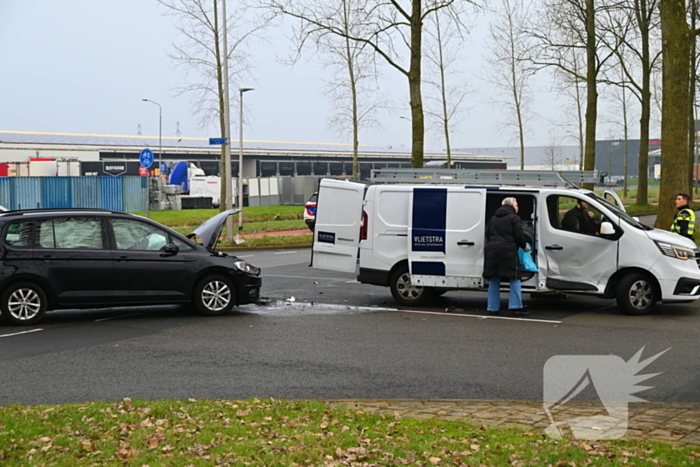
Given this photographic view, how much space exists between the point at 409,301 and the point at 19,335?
5.94 m

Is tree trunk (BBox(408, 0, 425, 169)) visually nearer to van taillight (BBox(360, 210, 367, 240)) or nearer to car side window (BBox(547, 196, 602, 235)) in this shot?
van taillight (BBox(360, 210, 367, 240))

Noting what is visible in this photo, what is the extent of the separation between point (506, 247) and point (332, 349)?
11.3 feet

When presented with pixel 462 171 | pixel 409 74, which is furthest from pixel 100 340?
pixel 409 74

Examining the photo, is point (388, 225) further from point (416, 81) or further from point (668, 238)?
point (416, 81)

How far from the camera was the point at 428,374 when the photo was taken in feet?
27.8

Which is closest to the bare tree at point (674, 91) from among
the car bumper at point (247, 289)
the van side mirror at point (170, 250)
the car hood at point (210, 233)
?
the car bumper at point (247, 289)

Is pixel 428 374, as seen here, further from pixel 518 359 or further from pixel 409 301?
pixel 409 301

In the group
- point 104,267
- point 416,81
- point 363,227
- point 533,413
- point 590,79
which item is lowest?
A: point 533,413

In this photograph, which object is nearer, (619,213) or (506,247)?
(506,247)

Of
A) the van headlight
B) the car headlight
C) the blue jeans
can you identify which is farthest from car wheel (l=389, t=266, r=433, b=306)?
the van headlight

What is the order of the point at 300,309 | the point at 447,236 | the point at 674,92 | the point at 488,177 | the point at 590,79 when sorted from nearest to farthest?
1. the point at 447,236
2. the point at 300,309
3. the point at 488,177
4. the point at 674,92
5. the point at 590,79

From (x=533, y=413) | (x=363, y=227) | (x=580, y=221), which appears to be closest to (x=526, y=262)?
(x=580, y=221)

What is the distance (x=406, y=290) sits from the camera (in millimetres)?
13398

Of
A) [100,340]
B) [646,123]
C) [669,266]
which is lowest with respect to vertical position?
[100,340]
